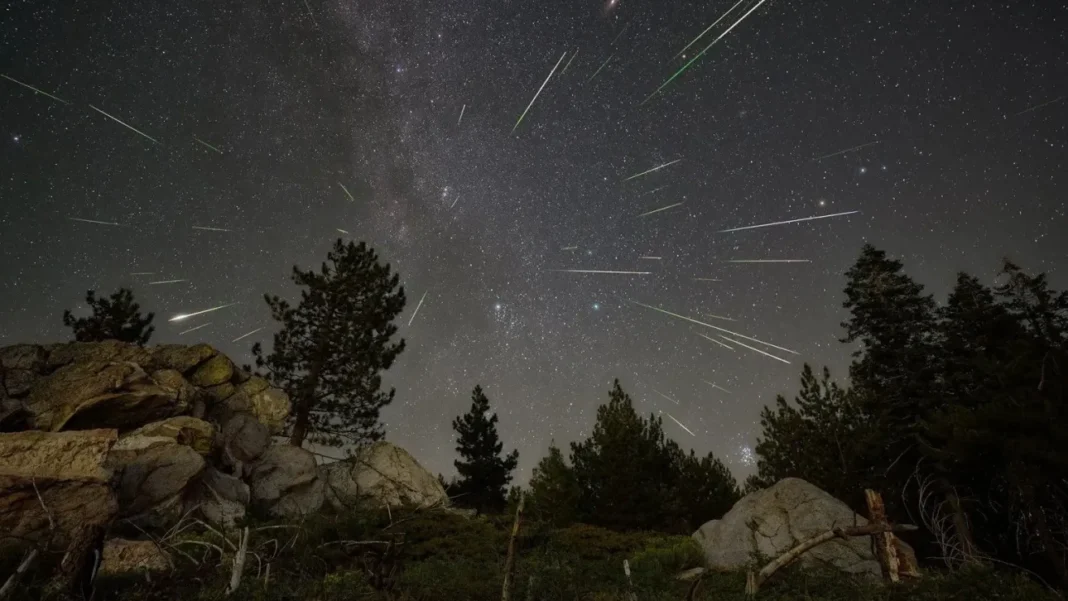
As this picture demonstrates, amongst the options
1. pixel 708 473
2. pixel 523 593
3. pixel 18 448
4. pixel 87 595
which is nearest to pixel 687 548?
pixel 523 593

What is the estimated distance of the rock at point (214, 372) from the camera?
27109 millimetres

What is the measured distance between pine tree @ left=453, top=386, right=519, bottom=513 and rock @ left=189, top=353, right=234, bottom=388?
14.2 metres

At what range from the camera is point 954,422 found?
15312 mm

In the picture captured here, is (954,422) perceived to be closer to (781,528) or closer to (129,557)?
(781,528)

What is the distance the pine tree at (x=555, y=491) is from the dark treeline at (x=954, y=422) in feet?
41.0

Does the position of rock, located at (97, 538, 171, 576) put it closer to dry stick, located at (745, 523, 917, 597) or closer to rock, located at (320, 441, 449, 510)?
rock, located at (320, 441, 449, 510)

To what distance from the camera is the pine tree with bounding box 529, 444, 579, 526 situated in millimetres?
30500

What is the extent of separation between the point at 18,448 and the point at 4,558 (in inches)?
277

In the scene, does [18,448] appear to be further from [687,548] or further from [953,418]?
[953,418]

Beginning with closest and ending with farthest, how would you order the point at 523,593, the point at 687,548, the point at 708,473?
the point at 523,593 → the point at 687,548 → the point at 708,473

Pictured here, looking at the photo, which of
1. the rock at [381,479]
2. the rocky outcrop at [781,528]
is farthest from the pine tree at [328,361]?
the rocky outcrop at [781,528]

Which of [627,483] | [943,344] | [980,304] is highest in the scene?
[980,304]

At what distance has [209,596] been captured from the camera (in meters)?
9.75

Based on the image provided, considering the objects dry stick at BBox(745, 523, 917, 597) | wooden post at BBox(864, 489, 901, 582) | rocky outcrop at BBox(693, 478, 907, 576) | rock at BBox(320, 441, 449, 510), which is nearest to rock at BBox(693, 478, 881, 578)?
rocky outcrop at BBox(693, 478, 907, 576)
